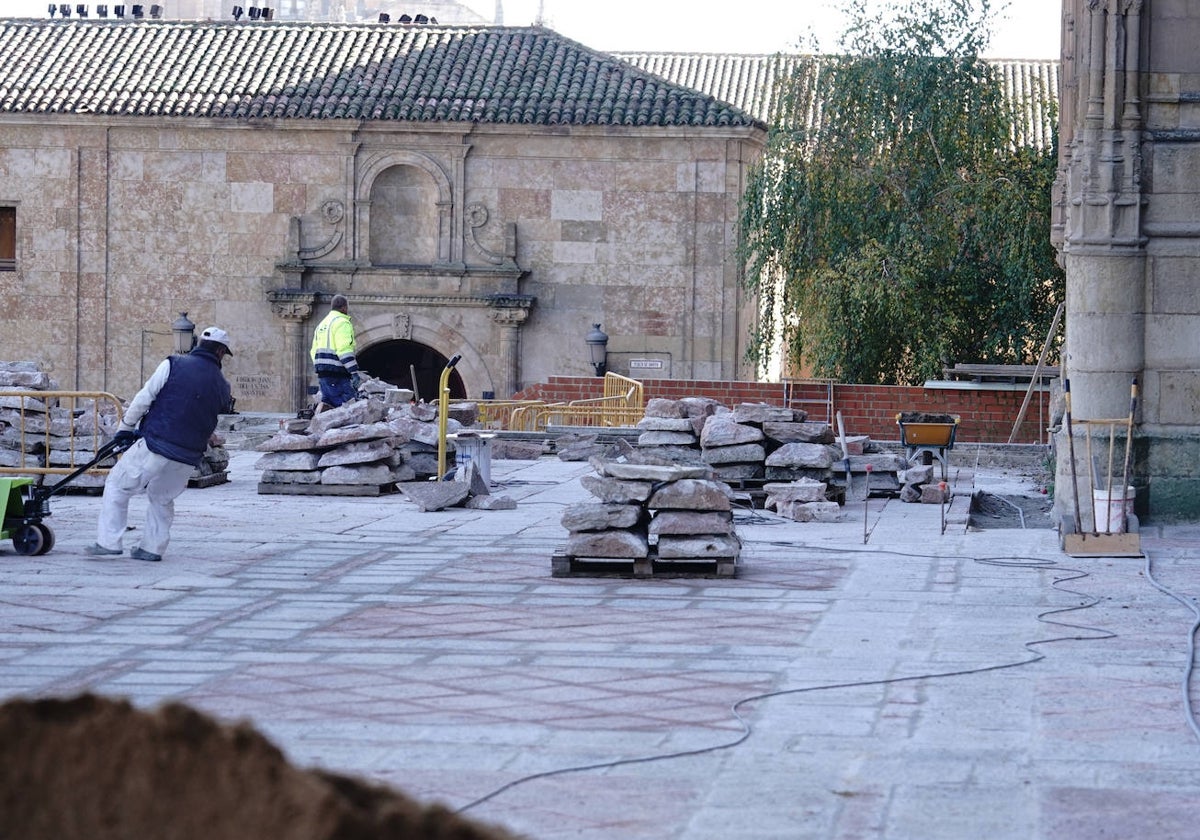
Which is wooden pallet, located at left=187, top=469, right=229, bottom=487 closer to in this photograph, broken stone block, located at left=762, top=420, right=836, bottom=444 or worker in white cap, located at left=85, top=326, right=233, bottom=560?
broken stone block, located at left=762, top=420, right=836, bottom=444

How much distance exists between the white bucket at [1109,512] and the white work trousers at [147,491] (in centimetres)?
628

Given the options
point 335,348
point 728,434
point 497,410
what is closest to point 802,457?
point 728,434

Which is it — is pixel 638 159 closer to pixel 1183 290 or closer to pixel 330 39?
pixel 330 39

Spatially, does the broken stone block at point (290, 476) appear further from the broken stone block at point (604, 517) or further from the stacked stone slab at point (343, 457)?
the broken stone block at point (604, 517)

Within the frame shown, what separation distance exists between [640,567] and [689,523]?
1.37ft

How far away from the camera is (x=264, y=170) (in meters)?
34.6

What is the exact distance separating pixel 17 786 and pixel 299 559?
907cm

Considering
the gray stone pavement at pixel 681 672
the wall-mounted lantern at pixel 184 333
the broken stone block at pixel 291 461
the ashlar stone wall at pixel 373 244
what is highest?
the ashlar stone wall at pixel 373 244

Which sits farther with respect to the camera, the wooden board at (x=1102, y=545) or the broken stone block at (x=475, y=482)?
the broken stone block at (x=475, y=482)

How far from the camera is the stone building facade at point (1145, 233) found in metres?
13.7

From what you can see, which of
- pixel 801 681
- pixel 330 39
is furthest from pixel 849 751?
pixel 330 39

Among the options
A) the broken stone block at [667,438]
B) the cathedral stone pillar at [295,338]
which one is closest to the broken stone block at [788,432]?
the broken stone block at [667,438]

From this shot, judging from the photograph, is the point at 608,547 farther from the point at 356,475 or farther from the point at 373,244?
the point at 373,244

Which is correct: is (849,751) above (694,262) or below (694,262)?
below
